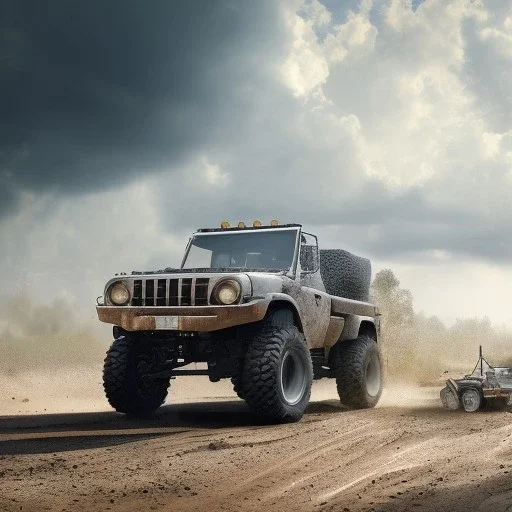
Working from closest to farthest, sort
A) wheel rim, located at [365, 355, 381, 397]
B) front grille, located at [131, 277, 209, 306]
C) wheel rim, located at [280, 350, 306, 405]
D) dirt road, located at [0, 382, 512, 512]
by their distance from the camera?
dirt road, located at [0, 382, 512, 512]
front grille, located at [131, 277, 209, 306]
wheel rim, located at [280, 350, 306, 405]
wheel rim, located at [365, 355, 381, 397]

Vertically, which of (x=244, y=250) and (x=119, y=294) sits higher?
(x=244, y=250)

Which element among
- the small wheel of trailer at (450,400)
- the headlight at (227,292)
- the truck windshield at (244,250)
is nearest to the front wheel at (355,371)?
the small wheel of trailer at (450,400)

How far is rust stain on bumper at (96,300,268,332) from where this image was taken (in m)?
9.63

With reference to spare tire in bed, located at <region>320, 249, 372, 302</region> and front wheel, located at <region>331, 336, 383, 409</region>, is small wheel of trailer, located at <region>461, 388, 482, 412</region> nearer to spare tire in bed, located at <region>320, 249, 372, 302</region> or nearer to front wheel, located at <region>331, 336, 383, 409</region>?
front wheel, located at <region>331, 336, 383, 409</region>

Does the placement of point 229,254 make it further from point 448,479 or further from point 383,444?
point 448,479

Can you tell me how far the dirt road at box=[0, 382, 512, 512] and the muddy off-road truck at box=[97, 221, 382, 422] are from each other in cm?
58

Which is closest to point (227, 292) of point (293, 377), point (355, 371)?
point (293, 377)

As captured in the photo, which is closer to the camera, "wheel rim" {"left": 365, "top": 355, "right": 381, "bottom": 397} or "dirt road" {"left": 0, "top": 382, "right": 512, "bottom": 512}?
"dirt road" {"left": 0, "top": 382, "right": 512, "bottom": 512}

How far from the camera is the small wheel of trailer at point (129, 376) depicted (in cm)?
1081

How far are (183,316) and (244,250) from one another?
6.56 ft

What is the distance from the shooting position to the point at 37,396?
→ 18.4 meters

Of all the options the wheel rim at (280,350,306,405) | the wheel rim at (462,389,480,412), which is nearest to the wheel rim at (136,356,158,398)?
the wheel rim at (280,350,306,405)

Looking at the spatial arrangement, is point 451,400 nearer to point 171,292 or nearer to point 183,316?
point 183,316

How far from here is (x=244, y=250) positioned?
37.7 feet
